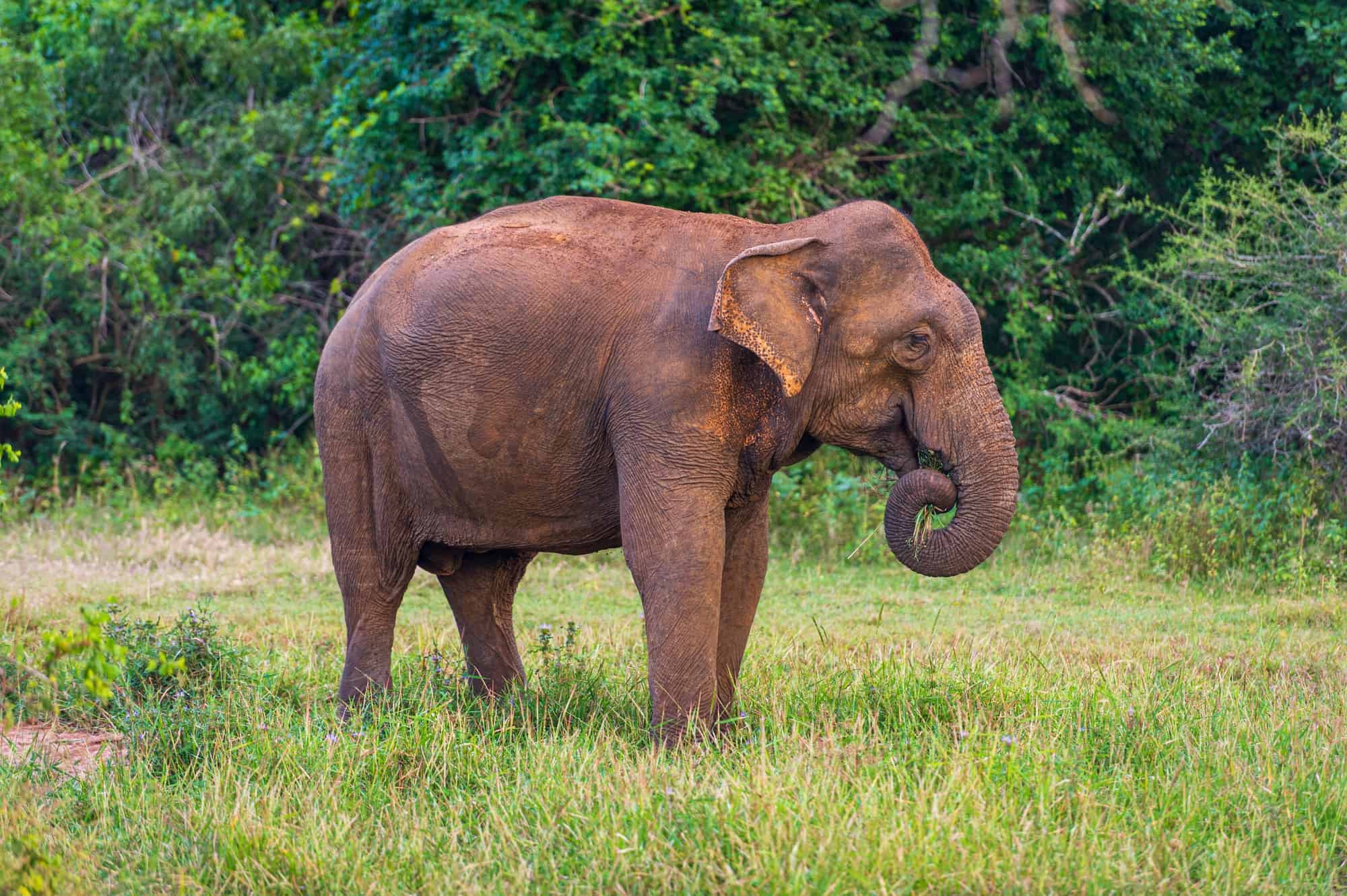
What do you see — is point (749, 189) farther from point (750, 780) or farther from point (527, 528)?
point (750, 780)

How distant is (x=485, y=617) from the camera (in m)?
7.07

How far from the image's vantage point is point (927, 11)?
20.4 ft

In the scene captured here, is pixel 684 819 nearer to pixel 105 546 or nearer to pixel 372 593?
pixel 372 593

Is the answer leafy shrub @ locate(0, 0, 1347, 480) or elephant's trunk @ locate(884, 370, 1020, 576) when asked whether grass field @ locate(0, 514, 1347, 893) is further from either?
leafy shrub @ locate(0, 0, 1347, 480)

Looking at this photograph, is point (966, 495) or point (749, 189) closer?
point (966, 495)

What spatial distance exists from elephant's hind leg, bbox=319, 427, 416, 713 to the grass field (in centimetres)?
28

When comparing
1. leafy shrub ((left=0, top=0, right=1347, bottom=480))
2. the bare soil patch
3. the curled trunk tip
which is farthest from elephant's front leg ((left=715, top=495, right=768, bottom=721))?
leafy shrub ((left=0, top=0, right=1347, bottom=480))

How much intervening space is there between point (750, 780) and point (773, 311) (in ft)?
5.37

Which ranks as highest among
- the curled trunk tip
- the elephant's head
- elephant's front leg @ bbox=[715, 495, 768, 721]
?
the elephant's head

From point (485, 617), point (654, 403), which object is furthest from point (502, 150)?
point (654, 403)

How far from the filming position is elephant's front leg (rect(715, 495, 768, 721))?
6.39 m

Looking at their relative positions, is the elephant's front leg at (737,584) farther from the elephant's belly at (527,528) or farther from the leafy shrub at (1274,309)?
the leafy shrub at (1274,309)

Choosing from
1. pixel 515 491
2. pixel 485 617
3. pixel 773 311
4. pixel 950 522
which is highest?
pixel 773 311

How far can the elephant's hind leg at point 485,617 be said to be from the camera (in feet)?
23.1
